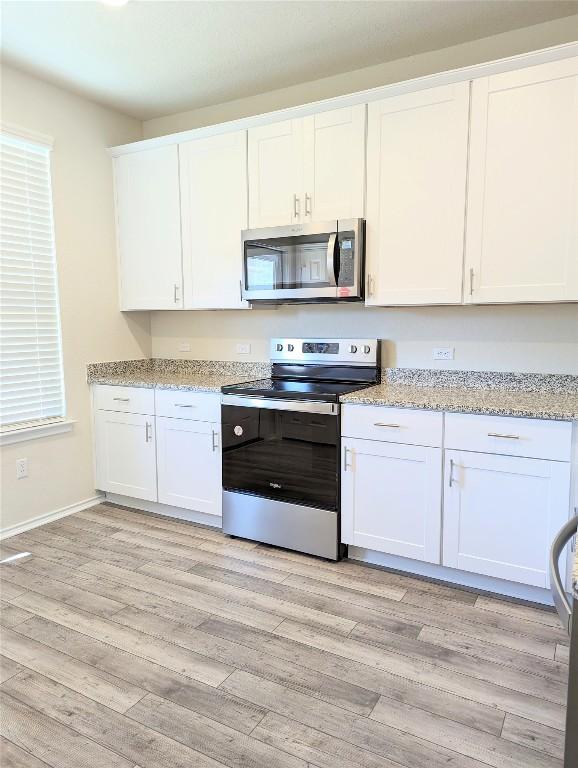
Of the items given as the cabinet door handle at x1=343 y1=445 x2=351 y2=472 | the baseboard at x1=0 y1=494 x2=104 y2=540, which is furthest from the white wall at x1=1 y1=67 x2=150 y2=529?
the cabinet door handle at x1=343 y1=445 x2=351 y2=472

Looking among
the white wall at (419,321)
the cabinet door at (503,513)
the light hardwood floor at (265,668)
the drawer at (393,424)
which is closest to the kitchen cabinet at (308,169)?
the white wall at (419,321)

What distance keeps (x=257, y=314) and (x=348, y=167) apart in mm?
1176

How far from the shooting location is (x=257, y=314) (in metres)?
3.58

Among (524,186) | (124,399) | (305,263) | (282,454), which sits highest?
(524,186)

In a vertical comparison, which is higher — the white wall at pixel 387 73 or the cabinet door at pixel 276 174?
the white wall at pixel 387 73

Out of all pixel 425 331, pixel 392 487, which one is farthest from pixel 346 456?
pixel 425 331

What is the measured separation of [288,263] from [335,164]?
598 millimetres

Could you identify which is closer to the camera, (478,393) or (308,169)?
(478,393)

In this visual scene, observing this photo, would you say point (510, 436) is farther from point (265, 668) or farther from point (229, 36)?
point (229, 36)

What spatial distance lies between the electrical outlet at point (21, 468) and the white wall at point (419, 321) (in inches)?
54.6

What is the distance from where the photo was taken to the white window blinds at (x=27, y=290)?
3.08m

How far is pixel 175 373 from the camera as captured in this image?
3.99m

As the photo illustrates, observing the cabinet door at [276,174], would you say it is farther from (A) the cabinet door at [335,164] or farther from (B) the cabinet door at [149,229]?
(B) the cabinet door at [149,229]

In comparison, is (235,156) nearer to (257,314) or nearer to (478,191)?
(257,314)
